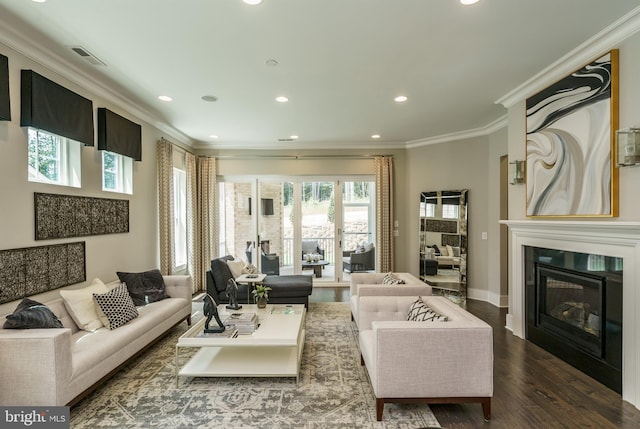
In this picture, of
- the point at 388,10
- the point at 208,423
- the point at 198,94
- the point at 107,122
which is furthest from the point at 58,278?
the point at 388,10

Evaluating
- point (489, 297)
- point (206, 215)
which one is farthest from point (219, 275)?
point (489, 297)

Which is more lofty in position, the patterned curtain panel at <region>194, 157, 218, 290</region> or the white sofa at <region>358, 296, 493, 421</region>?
the patterned curtain panel at <region>194, 157, 218, 290</region>

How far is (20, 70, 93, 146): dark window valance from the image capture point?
2732mm

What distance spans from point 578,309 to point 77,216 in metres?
5.06

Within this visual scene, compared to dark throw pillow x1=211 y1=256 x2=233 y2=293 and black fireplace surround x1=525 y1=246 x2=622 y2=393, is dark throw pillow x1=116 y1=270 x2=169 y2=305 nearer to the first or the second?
dark throw pillow x1=211 y1=256 x2=233 y2=293

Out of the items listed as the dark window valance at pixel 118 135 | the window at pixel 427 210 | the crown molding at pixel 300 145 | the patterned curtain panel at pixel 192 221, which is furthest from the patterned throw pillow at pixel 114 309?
the window at pixel 427 210

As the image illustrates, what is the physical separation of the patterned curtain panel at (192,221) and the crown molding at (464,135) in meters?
4.20

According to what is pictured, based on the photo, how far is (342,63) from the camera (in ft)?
10.1

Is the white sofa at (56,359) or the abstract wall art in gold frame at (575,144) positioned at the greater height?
the abstract wall art in gold frame at (575,144)

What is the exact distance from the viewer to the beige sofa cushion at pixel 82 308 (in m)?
2.91

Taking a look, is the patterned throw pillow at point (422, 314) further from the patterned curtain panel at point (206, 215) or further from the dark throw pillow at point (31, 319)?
the patterned curtain panel at point (206, 215)

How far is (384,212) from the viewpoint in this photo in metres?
6.36

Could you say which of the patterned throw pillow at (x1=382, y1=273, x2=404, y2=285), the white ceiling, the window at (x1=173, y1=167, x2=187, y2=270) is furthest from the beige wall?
the patterned throw pillow at (x1=382, y1=273, x2=404, y2=285)

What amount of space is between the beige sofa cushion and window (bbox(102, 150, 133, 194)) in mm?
1390
